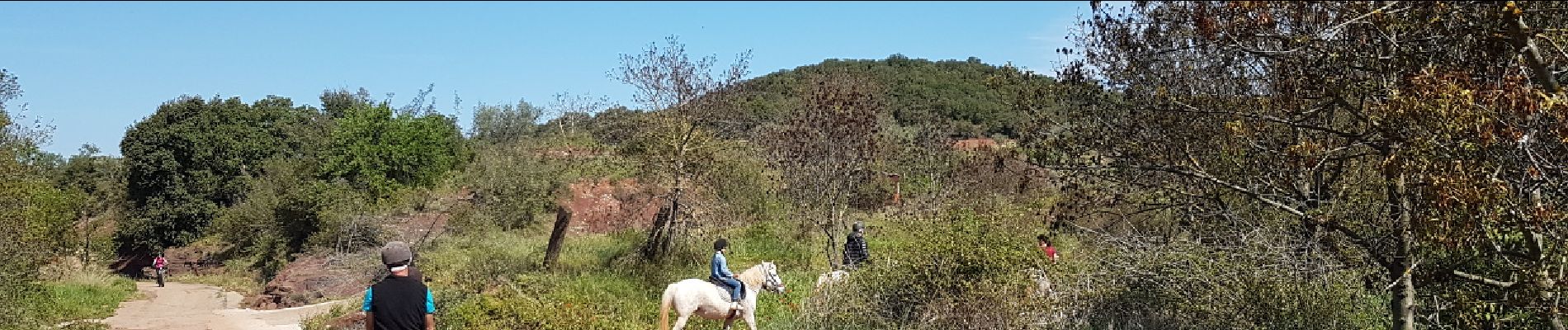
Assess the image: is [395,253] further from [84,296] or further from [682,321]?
[84,296]

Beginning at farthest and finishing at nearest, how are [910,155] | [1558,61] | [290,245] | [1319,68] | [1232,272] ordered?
1. [290,245]
2. [910,155]
3. [1232,272]
4. [1319,68]
5. [1558,61]

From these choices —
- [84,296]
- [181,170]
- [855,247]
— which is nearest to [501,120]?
[181,170]

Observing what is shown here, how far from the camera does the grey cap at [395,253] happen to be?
5.74m

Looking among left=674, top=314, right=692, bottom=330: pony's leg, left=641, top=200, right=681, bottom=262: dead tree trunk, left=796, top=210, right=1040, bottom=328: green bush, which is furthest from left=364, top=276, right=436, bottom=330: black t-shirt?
left=641, top=200, right=681, bottom=262: dead tree trunk

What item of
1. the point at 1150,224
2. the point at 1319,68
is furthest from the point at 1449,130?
the point at 1150,224

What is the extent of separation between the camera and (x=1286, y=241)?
9031 millimetres

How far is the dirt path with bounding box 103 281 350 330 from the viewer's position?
17562mm

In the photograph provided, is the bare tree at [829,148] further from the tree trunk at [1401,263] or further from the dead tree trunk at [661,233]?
the tree trunk at [1401,263]

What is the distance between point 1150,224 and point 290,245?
2693 cm

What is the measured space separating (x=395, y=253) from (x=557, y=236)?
10.7 meters

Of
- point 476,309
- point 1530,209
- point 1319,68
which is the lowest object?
point 476,309

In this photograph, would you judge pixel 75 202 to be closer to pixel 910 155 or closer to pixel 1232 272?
pixel 910 155

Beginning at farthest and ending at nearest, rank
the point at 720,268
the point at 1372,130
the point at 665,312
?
the point at 720,268 → the point at 665,312 → the point at 1372,130

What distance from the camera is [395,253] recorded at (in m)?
5.79
